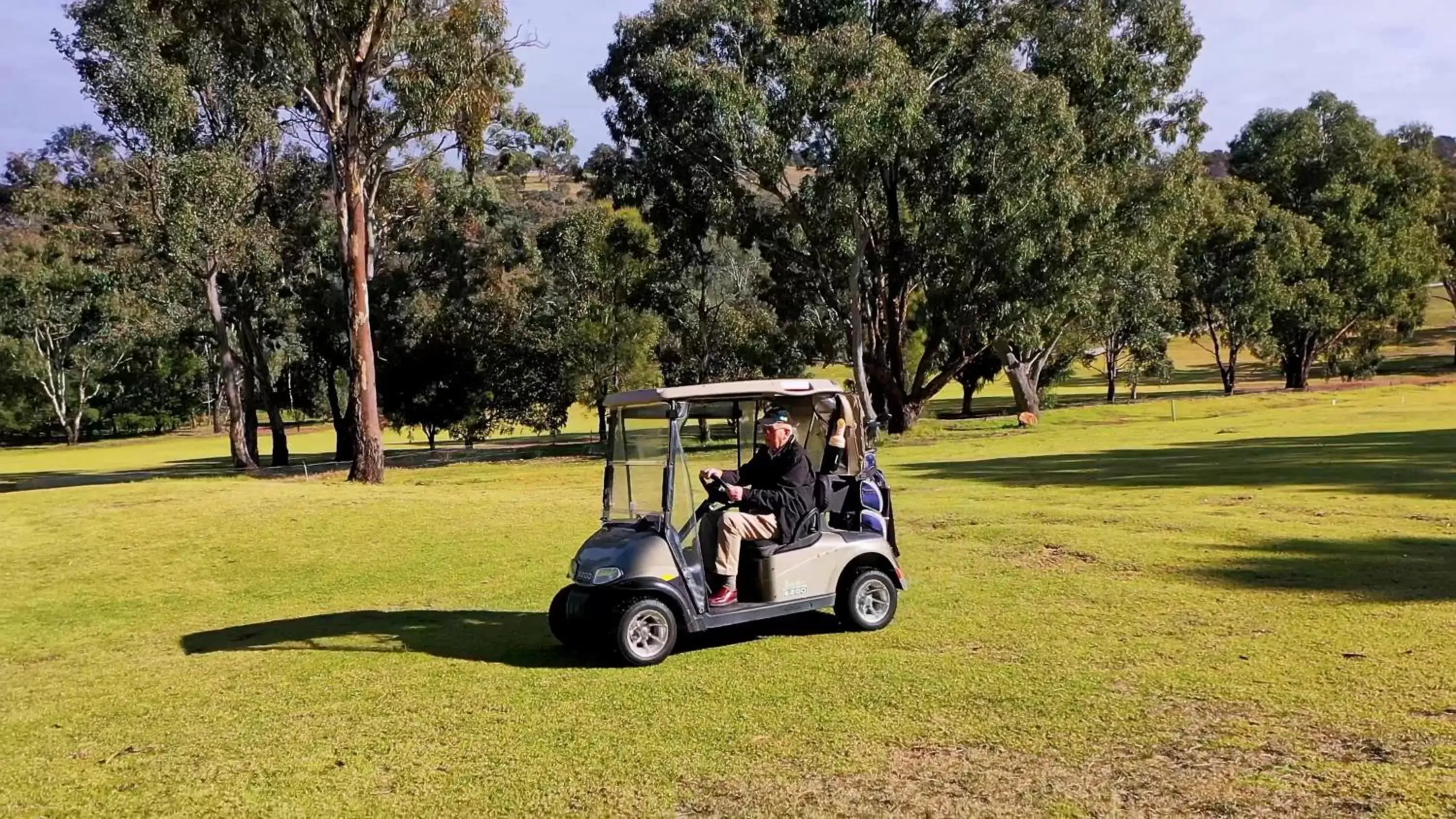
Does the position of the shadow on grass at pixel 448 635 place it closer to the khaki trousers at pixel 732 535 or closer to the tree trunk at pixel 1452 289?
the khaki trousers at pixel 732 535

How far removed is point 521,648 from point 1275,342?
54775 mm

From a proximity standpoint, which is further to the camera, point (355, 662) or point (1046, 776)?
point (355, 662)

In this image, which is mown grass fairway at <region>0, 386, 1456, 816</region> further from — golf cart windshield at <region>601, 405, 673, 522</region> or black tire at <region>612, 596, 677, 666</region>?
golf cart windshield at <region>601, 405, 673, 522</region>

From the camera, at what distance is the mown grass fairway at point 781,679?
5457 mm

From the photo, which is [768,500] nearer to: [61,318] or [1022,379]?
[1022,379]

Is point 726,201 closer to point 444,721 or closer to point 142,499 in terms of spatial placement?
point 142,499

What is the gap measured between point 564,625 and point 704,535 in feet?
4.37

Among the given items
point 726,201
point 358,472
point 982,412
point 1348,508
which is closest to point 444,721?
point 1348,508

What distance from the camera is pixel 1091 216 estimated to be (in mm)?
32500

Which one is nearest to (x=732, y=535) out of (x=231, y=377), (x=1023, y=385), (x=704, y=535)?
(x=704, y=535)

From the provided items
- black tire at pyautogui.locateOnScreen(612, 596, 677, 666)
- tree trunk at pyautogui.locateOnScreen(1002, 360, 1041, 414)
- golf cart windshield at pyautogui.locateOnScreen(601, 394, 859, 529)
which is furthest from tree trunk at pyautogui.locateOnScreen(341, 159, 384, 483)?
tree trunk at pyautogui.locateOnScreen(1002, 360, 1041, 414)

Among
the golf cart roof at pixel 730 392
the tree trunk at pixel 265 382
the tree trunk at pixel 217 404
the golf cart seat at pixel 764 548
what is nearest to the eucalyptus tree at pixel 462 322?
the tree trunk at pixel 265 382

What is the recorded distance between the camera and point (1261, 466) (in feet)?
68.1

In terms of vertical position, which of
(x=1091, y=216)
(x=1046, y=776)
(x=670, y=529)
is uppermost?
(x=1091, y=216)
